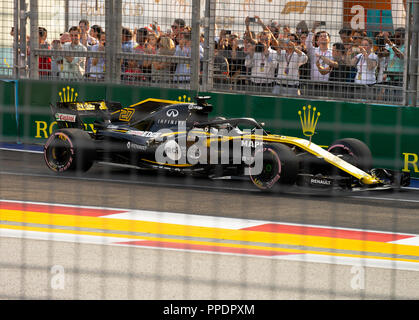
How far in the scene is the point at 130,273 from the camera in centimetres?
631

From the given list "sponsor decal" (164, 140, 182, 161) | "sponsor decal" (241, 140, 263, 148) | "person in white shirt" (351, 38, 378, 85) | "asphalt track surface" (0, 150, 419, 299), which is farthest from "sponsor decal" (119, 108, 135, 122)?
"person in white shirt" (351, 38, 378, 85)

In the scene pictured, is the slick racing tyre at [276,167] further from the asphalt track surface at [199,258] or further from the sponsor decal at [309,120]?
the sponsor decal at [309,120]

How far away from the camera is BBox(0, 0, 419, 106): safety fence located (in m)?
11.3

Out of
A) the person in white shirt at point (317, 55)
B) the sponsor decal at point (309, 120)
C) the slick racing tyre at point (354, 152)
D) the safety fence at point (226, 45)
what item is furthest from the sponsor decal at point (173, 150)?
the person in white shirt at point (317, 55)

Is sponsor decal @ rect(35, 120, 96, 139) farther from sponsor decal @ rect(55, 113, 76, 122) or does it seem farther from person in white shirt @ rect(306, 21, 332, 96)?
person in white shirt @ rect(306, 21, 332, 96)

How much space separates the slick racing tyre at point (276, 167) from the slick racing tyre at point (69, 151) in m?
2.31

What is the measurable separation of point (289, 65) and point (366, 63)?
1.19 m

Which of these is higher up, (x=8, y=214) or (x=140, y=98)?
(x=140, y=98)

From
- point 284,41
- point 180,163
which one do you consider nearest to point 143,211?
point 180,163

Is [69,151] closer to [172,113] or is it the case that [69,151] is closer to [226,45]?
[172,113]

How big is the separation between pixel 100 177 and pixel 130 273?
16.4ft

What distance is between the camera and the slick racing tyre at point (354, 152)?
10586 millimetres

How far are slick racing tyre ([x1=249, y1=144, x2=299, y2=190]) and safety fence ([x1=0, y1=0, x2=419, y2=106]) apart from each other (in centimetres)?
208

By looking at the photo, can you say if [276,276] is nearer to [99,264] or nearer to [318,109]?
[99,264]
